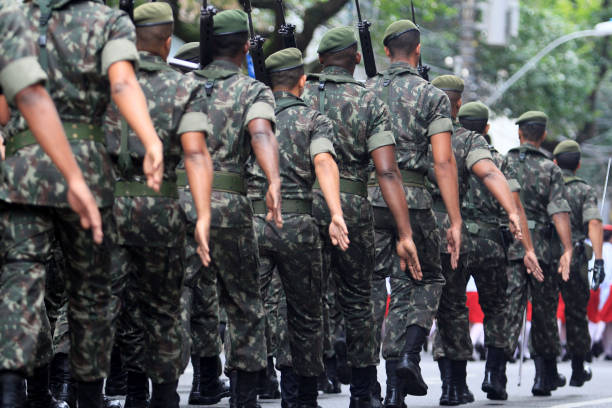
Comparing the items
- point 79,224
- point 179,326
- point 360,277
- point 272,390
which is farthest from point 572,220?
point 79,224

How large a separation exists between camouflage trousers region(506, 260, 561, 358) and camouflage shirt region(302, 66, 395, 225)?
3.17 meters

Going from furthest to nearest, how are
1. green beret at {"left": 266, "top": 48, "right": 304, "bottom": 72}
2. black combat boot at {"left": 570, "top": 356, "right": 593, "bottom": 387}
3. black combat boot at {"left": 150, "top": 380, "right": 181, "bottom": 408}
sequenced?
black combat boot at {"left": 570, "top": 356, "right": 593, "bottom": 387} → green beret at {"left": 266, "top": 48, "right": 304, "bottom": 72} → black combat boot at {"left": 150, "top": 380, "right": 181, "bottom": 408}

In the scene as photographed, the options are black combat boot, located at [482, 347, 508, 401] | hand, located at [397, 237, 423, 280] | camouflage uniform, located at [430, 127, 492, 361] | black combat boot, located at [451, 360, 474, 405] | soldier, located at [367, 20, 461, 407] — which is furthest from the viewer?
black combat boot, located at [482, 347, 508, 401]

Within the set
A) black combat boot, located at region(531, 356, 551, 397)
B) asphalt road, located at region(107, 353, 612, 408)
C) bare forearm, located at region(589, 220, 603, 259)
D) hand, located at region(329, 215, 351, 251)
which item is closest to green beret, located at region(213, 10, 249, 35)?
hand, located at region(329, 215, 351, 251)

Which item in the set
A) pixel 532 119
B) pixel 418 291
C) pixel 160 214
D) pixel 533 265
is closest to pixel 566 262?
pixel 533 265

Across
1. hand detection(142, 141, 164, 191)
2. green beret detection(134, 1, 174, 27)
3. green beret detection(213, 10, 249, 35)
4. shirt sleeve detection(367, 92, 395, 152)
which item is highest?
green beret detection(213, 10, 249, 35)

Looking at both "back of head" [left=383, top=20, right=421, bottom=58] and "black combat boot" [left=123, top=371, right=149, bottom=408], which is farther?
"back of head" [left=383, top=20, right=421, bottom=58]

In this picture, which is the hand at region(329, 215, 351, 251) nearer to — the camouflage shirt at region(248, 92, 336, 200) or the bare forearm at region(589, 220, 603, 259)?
the camouflage shirt at region(248, 92, 336, 200)

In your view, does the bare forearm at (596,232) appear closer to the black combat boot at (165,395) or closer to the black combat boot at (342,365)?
the black combat boot at (342,365)

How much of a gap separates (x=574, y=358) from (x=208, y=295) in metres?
4.80

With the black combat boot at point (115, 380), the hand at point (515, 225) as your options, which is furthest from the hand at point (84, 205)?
the hand at point (515, 225)

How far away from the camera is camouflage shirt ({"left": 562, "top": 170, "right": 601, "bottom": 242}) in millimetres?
12352

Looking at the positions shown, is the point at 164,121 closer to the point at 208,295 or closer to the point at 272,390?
the point at 208,295

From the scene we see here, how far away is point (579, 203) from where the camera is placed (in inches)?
489
